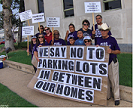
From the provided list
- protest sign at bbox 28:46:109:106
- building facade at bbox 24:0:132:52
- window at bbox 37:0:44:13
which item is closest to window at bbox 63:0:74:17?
building facade at bbox 24:0:132:52

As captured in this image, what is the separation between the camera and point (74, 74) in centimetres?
334

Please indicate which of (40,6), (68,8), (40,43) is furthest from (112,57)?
(40,6)

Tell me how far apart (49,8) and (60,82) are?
882 cm

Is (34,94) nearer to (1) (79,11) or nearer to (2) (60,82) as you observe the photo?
(2) (60,82)

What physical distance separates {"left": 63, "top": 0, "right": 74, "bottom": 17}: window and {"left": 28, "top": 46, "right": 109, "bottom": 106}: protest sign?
6319 millimetres

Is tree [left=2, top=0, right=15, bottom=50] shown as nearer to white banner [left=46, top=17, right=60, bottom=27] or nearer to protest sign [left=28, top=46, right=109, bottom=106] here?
white banner [left=46, top=17, right=60, bottom=27]

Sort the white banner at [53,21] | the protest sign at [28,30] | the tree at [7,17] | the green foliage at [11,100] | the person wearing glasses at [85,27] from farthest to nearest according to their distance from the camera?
the tree at [7,17] < the protest sign at [28,30] < the white banner at [53,21] < the person wearing glasses at [85,27] < the green foliage at [11,100]

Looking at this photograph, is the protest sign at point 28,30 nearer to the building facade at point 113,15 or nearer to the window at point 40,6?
the building facade at point 113,15

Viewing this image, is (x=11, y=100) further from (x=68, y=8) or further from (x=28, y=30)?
(x=68, y=8)

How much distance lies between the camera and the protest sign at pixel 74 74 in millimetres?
2965

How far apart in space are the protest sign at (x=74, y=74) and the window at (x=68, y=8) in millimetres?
6319

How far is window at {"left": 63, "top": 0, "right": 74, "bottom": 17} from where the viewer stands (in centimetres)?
945

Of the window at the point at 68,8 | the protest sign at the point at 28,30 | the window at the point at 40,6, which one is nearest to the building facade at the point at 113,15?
the window at the point at 68,8

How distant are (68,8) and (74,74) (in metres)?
7.51
